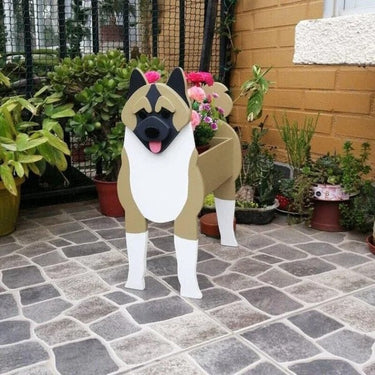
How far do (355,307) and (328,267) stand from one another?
514 millimetres

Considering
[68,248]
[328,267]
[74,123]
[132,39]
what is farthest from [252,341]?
[132,39]

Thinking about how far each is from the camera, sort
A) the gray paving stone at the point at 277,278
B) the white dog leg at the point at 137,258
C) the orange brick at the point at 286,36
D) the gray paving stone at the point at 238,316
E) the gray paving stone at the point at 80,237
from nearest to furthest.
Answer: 1. the gray paving stone at the point at 238,316
2. the white dog leg at the point at 137,258
3. the gray paving stone at the point at 277,278
4. the gray paving stone at the point at 80,237
5. the orange brick at the point at 286,36

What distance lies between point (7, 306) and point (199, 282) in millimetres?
1034

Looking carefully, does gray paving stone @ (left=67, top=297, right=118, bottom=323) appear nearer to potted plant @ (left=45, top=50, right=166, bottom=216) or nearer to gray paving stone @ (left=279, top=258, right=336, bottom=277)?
gray paving stone @ (left=279, top=258, right=336, bottom=277)

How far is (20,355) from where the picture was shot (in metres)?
2.02

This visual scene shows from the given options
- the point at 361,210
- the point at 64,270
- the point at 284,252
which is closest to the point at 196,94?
the point at 284,252

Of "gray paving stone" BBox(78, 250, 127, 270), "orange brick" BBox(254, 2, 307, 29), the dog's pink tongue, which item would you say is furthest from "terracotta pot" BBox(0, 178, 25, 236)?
"orange brick" BBox(254, 2, 307, 29)

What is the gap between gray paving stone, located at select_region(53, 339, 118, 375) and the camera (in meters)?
1.91

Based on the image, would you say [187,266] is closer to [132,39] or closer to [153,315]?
[153,315]

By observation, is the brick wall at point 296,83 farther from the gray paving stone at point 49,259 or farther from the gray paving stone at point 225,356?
the gray paving stone at point 49,259

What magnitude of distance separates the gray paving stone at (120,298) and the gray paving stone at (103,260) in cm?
39

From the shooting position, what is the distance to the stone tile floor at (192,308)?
198cm

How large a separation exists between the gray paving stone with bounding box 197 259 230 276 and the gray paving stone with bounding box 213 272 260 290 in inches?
2.6

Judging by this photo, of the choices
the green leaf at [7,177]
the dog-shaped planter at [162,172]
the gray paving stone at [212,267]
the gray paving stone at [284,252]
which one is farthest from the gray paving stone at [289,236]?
the green leaf at [7,177]
